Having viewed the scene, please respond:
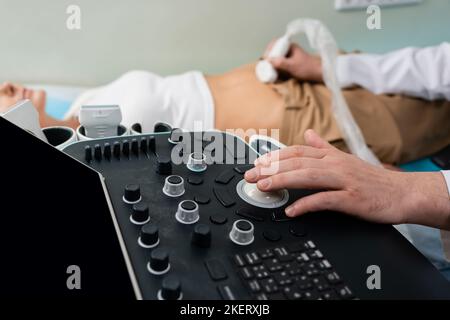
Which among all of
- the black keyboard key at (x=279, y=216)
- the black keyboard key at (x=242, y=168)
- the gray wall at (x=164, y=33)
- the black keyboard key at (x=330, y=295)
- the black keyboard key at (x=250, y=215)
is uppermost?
the gray wall at (x=164, y=33)

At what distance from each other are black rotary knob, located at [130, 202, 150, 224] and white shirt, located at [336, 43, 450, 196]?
845 millimetres

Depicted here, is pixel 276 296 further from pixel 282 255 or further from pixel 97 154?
pixel 97 154

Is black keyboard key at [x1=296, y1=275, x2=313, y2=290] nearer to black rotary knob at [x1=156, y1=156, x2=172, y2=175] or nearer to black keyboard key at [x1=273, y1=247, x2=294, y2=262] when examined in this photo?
black keyboard key at [x1=273, y1=247, x2=294, y2=262]

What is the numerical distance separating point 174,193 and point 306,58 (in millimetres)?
761

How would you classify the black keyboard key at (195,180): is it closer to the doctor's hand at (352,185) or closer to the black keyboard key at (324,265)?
the doctor's hand at (352,185)

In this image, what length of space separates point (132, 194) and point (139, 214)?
4 centimetres

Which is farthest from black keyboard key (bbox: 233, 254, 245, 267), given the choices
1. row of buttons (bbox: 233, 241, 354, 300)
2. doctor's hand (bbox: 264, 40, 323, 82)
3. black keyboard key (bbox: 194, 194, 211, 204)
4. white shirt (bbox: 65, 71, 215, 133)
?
doctor's hand (bbox: 264, 40, 323, 82)

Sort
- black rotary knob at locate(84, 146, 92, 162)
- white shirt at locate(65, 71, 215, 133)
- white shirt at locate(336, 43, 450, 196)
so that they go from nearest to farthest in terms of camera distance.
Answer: black rotary knob at locate(84, 146, 92, 162), white shirt at locate(65, 71, 215, 133), white shirt at locate(336, 43, 450, 196)

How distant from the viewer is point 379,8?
4.59 feet

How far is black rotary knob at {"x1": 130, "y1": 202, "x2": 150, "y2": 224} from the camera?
1.58 feet

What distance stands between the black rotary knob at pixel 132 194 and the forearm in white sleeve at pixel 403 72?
0.82 meters

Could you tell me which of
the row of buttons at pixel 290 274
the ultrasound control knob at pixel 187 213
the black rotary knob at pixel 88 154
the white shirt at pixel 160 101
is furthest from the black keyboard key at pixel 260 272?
the white shirt at pixel 160 101

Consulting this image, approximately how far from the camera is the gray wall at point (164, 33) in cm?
121
